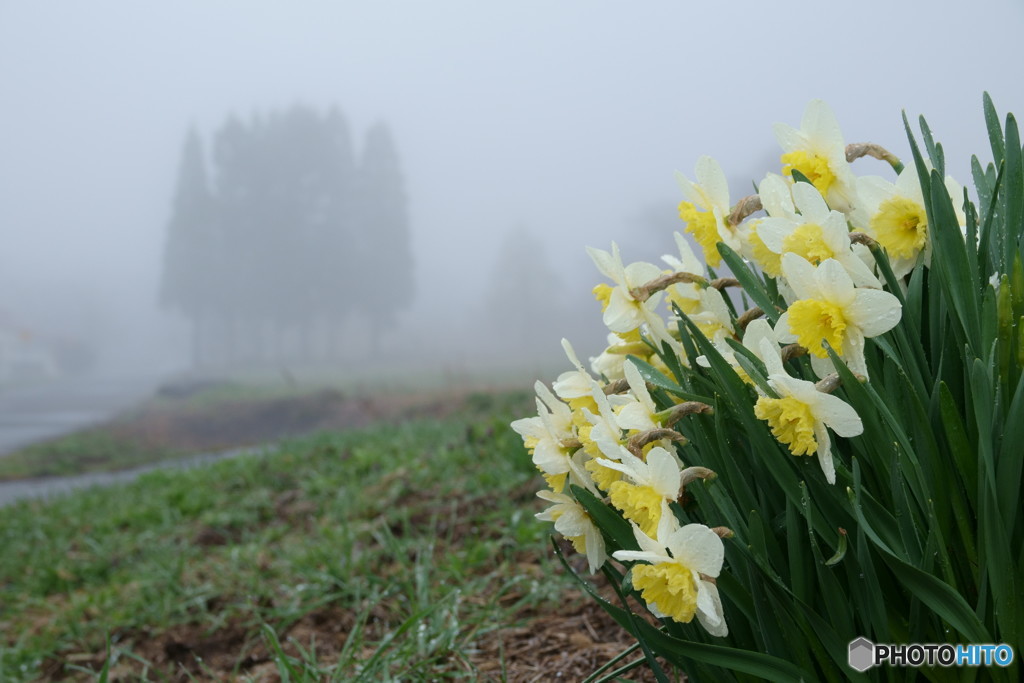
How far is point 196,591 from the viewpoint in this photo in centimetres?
209

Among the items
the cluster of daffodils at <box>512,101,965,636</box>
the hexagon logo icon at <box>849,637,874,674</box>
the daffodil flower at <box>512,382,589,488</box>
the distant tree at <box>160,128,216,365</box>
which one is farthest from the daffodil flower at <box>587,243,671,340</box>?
the distant tree at <box>160,128,216,365</box>

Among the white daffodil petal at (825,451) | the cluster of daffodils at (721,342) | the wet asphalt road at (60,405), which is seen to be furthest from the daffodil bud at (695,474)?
the wet asphalt road at (60,405)

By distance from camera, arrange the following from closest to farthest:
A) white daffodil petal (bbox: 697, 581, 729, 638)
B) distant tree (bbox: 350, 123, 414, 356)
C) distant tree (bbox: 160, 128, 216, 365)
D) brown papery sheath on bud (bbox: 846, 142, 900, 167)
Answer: white daffodil petal (bbox: 697, 581, 729, 638) < brown papery sheath on bud (bbox: 846, 142, 900, 167) < distant tree (bbox: 350, 123, 414, 356) < distant tree (bbox: 160, 128, 216, 365)

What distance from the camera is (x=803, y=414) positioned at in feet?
2.11

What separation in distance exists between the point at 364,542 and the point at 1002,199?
1.97m

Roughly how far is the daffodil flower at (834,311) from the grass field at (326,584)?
2.41ft

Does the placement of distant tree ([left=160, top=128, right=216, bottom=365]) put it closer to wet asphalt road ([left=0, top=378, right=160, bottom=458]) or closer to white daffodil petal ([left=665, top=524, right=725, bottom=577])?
wet asphalt road ([left=0, top=378, right=160, bottom=458])

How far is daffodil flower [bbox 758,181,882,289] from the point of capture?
0.69m

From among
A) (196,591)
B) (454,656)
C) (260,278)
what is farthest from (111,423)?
(454,656)

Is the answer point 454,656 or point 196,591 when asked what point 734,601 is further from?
point 196,591

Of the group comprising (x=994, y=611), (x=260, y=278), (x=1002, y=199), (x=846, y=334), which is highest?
(x=260, y=278)

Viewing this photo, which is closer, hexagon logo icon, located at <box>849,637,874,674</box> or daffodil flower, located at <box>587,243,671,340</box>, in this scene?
hexagon logo icon, located at <box>849,637,874,674</box>

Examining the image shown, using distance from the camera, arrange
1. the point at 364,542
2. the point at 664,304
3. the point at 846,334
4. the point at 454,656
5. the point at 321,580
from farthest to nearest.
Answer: the point at 364,542 < the point at 321,580 < the point at 454,656 < the point at 664,304 < the point at 846,334

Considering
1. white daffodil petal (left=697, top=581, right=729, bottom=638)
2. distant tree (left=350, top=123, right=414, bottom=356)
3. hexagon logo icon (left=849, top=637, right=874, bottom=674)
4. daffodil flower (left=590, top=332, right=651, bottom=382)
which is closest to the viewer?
white daffodil petal (left=697, top=581, right=729, bottom=638)
